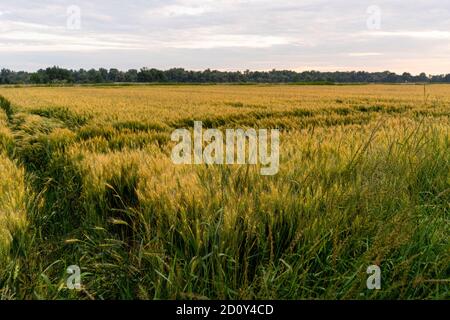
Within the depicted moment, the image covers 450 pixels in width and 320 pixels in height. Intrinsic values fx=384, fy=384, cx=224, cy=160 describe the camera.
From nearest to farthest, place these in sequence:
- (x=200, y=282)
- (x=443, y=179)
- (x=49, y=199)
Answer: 1. (x=200, y=282)
2. (x=443, y=179)
3. (x=49, y=199)

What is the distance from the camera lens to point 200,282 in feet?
5.82

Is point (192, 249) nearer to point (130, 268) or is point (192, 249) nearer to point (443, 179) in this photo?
point (130, 268)

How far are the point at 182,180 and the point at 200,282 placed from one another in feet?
2.72

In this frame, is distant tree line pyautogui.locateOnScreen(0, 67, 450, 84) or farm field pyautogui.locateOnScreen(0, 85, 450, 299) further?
distant tree line pyautogui.locateOnScreen(0, 67, 450, 84)

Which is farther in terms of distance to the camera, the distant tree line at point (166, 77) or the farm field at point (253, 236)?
the distant tree line at point (166, 77)

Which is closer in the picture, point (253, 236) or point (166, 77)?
point (253, 236)

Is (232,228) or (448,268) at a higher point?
(232,228)

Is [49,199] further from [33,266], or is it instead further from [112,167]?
[33,266]

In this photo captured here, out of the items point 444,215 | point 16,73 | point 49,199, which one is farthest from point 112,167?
point 16,73

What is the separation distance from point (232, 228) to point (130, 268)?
55 cm

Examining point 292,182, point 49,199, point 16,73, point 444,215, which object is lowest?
point 49,199

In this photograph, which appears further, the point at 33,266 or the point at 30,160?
the point at 30,160

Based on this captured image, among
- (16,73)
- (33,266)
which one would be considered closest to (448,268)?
(33,266)
